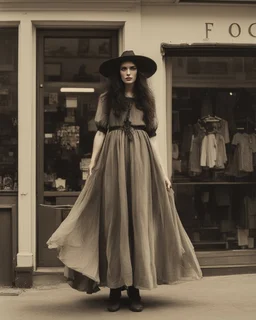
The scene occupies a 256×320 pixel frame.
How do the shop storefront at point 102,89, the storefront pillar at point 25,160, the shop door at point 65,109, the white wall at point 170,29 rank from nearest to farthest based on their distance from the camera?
the storefront pillar at point 25,160, the shop storefront at point 102,89, the white wall at point 170,29, the shop door at point 65,109

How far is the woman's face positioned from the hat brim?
0.05 m

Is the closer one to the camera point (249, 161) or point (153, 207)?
point (153, 207)

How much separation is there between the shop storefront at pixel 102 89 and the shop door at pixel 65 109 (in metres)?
0.01

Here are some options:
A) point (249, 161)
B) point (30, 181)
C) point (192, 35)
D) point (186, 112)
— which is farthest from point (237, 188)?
point (30, 181)

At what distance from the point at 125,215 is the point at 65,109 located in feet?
9.17

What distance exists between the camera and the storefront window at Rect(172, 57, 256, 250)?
855 centimetres

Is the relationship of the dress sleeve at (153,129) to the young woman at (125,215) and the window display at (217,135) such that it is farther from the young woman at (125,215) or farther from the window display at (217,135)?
the window display at (217,135)

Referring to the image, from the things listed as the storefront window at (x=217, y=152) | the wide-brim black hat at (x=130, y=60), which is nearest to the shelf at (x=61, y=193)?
the storefront window at (x=217, y=152)

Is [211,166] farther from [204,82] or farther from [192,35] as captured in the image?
[192,35]

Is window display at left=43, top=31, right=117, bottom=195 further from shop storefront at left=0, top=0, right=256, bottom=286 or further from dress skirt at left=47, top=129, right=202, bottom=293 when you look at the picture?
dress skirt at left=47, top=129, right=202, bottom=293

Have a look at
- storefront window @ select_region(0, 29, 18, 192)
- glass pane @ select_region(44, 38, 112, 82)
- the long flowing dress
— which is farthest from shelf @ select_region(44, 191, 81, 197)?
the long flowing dress

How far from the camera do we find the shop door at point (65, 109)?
8.15 m

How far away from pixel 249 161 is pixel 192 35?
6.43ft

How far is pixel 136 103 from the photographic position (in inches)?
244
